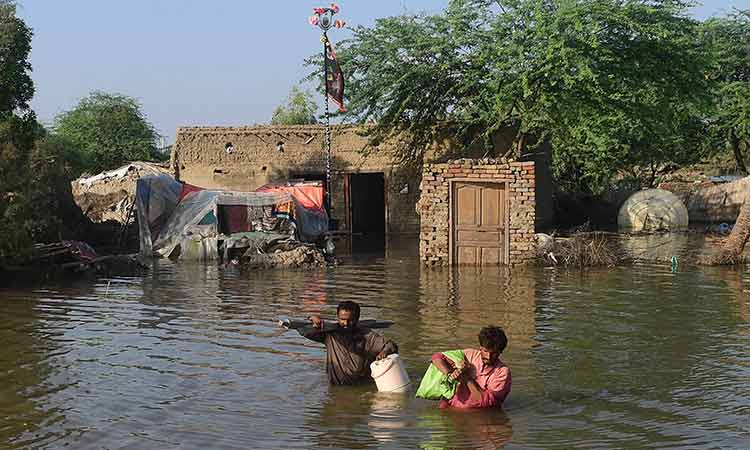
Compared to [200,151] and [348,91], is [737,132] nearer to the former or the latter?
[348,91]

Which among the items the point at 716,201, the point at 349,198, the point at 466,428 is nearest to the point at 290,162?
the point at 349,198

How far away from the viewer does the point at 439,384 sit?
26.0 ft

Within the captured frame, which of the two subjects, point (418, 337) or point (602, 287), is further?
point (602, 287)

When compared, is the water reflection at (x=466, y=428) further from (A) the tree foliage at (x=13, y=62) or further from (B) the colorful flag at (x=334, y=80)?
(B) the colorful flag at (x=334, y=80)

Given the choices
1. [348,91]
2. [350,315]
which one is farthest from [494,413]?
[348,91]

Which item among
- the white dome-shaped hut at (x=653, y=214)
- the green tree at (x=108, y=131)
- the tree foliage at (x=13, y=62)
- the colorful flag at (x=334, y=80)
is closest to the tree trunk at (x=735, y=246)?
the white dome-shaped hut at (x=653, y=214)

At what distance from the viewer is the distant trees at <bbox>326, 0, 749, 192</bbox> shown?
70.5ft

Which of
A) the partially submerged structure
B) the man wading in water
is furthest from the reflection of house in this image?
the man wading in water

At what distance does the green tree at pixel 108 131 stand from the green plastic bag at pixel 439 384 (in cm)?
3416

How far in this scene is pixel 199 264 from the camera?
67.1 feet

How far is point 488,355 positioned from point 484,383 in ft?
0.96

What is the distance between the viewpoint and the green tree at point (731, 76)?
1299 inches

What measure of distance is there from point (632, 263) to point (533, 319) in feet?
25.0

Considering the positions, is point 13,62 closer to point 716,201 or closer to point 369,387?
point 369,387
